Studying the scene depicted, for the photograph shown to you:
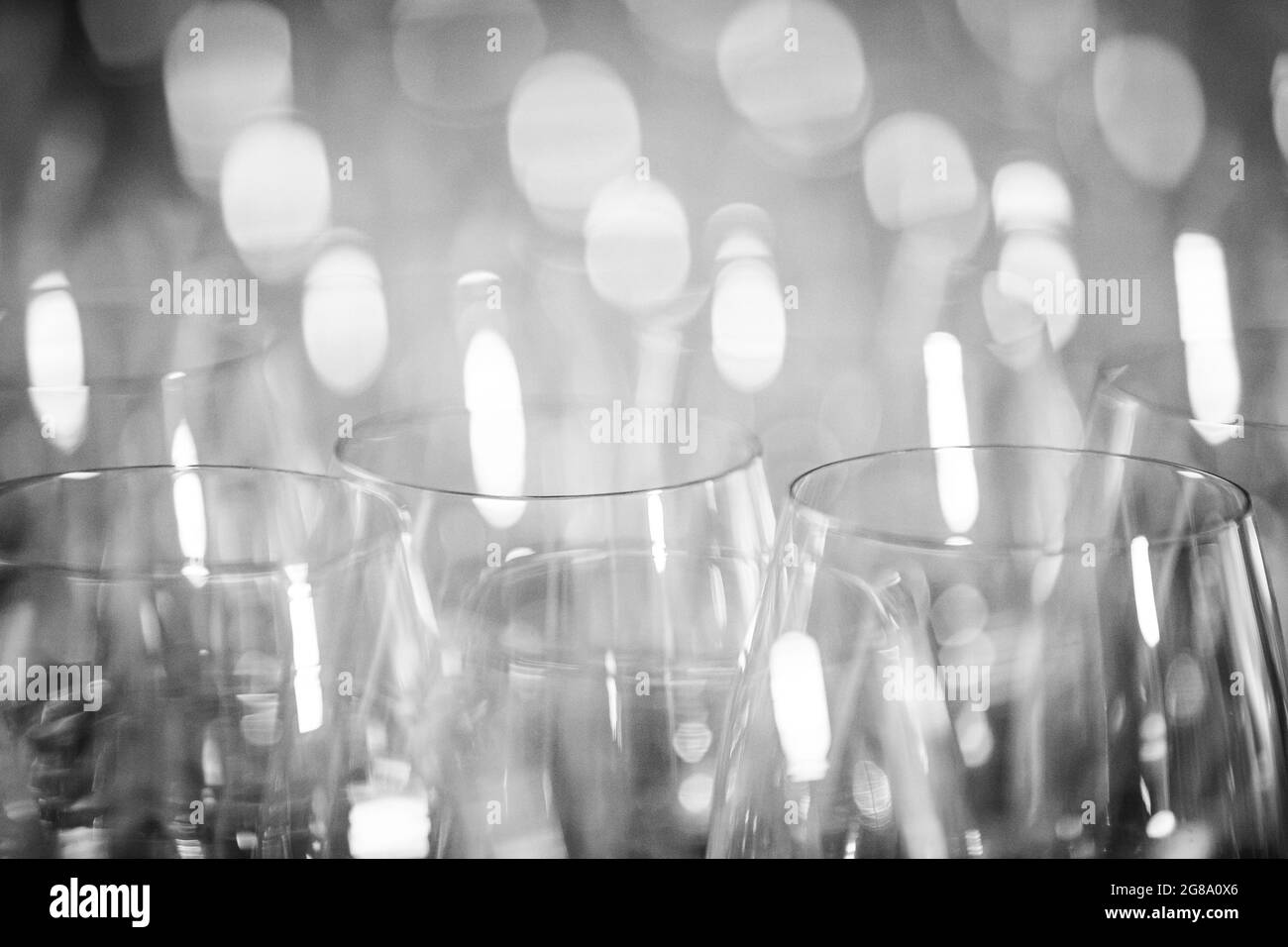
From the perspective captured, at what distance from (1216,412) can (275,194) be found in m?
0.29

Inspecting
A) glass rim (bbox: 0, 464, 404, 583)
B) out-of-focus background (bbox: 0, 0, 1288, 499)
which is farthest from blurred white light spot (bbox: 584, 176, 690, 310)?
glass rim (bbox: 0, 464, 404, 583)

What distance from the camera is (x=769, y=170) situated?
1.16 ft

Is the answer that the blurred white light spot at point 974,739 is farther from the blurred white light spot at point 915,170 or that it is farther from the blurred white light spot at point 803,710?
the blurred white light spot at point 915,170

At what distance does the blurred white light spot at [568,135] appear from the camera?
348mm

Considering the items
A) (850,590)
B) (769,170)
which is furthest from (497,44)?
(850,590)

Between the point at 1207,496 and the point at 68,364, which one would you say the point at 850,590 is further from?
the point at 68,364

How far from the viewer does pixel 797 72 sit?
350 mm

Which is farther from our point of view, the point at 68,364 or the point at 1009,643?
the point at 68,364

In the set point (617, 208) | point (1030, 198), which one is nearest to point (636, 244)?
point (617, 208)

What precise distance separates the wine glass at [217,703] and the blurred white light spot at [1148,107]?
0.24 metres

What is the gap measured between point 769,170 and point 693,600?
0.13m

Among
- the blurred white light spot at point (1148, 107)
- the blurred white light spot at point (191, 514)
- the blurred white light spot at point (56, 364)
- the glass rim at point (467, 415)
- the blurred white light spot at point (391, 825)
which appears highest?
the blurred white light spot at point (1148, 107)

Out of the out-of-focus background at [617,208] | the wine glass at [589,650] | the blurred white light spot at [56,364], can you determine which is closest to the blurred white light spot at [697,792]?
the wine glass at [589,650]
